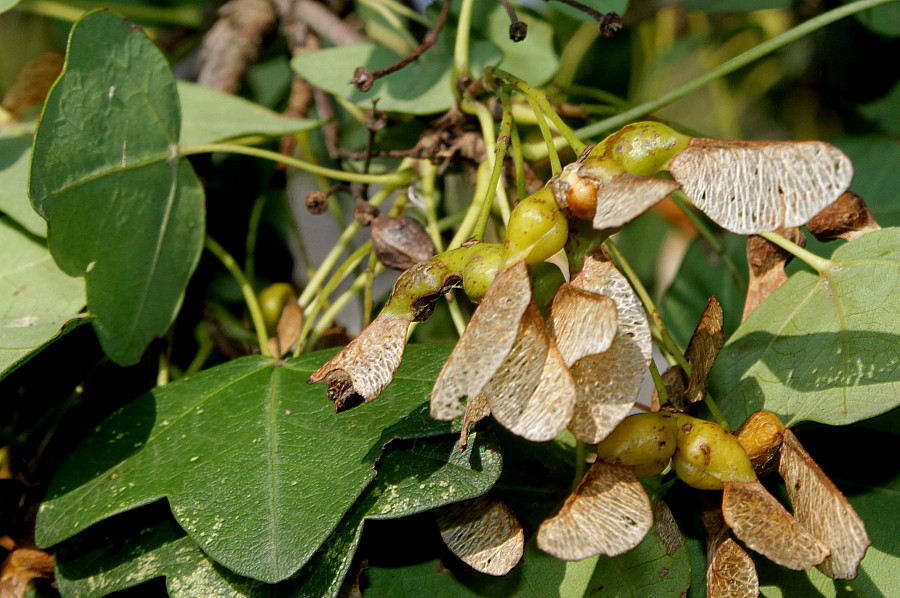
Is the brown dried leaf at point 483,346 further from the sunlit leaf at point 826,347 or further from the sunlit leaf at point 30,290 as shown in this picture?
the sunlit leaf at point 30,290

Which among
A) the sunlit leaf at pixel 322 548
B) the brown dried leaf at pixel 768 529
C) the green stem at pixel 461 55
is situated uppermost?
the green stem at pixel 461 55

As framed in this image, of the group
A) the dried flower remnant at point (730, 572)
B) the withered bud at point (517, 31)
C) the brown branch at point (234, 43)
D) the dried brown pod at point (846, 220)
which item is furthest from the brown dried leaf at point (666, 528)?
the brown branch at point (234, 43)

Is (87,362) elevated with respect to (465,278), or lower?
lower

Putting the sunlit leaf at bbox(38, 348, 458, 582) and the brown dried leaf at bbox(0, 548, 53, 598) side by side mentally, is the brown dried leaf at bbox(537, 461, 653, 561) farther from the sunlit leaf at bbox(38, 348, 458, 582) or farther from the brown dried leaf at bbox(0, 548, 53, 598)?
the brown dried leaf at bbox(0, 548, 53, 598)

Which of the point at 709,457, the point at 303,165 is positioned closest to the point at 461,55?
the point at 303,165

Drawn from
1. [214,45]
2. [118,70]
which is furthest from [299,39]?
[118,70]

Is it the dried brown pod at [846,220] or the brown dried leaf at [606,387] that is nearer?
the brown dried leaf at [606,387]

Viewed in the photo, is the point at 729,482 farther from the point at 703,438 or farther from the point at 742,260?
the point at 742,260
